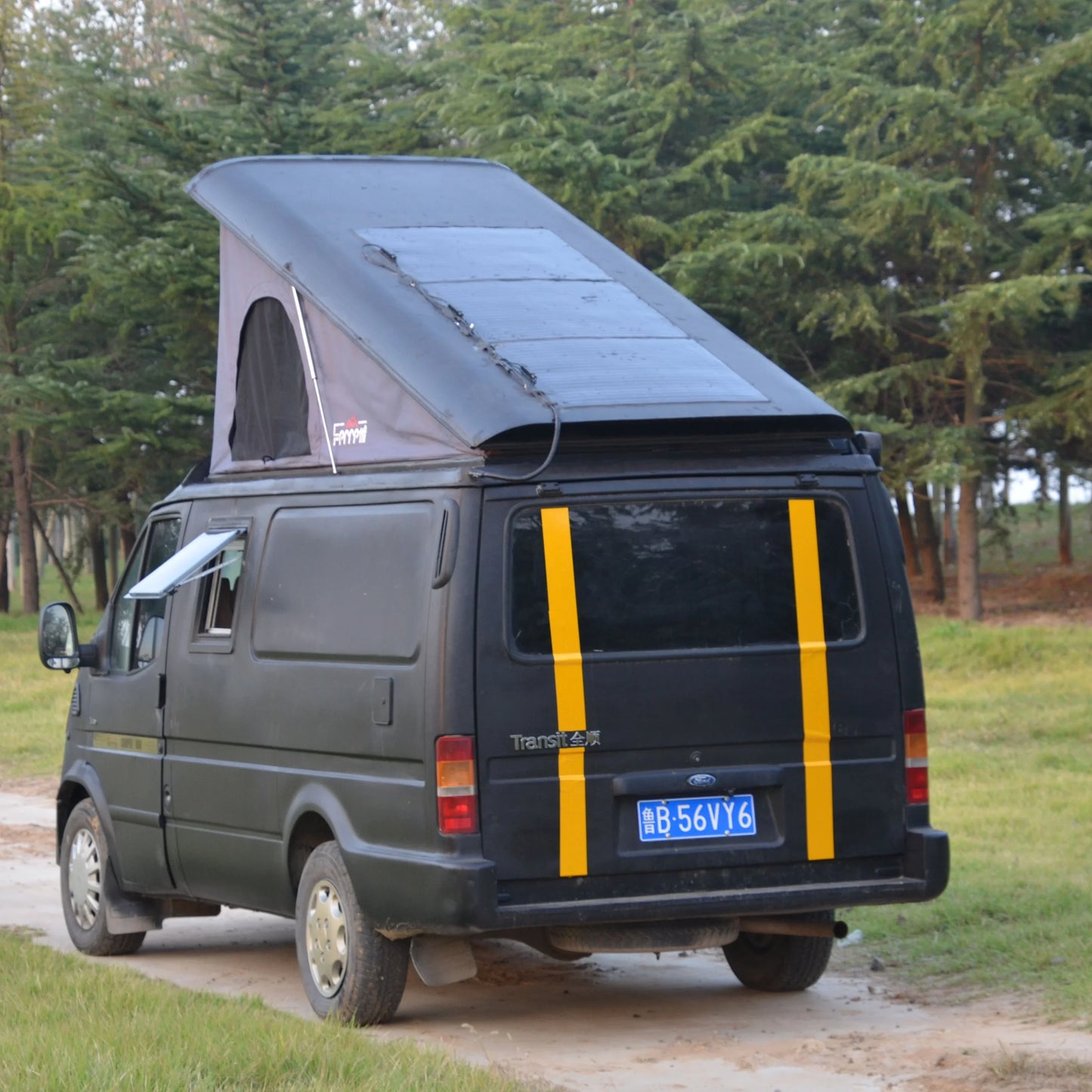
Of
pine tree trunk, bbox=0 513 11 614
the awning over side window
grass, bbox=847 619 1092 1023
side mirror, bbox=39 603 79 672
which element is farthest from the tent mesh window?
pine tree trunk, bbox=0 513 11 614

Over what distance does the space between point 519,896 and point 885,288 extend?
2009cm

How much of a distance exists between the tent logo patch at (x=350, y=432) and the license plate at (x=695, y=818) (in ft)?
6.22

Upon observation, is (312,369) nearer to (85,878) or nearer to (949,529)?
(85,878)

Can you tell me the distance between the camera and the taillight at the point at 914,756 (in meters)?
6.65

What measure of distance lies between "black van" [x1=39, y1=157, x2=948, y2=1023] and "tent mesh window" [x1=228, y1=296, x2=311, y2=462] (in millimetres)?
198

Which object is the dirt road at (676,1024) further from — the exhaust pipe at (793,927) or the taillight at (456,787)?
the taillight at (456,787)

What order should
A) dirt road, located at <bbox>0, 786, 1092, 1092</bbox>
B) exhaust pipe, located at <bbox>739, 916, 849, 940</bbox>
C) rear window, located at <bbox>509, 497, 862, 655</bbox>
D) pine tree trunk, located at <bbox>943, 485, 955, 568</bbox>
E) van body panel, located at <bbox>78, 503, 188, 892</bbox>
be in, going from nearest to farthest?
dirt road, located at <bbox>0, 786, 1092, 1092</bbox>
rear window, located at <bbox>509, 497, 862, 655</bbox>
exhaust pipe, located at <bbox>739, 916, 849, 940</bbox>
van body panel, located at <bbox>78, 503, 188, 892</bbox>
pine tree trunk, located at <bbox>943, 485, 955, 568</bbox>

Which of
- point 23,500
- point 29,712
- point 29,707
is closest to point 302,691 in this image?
point 29,712

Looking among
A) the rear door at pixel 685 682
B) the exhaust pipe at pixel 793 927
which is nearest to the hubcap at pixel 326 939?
the rear door at pixel 685 682

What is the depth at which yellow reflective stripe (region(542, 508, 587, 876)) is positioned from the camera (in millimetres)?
6219

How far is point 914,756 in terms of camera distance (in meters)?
6.66

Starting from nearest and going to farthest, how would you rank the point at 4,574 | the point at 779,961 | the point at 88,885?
the point at 779,961, the point at 88,885, the point at 4,574

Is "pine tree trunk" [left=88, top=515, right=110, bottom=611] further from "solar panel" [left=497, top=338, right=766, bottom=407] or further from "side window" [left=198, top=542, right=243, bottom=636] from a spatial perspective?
"solar panel" [left=497, top=338, right=766, bottom=407]

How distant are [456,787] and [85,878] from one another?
332cm
